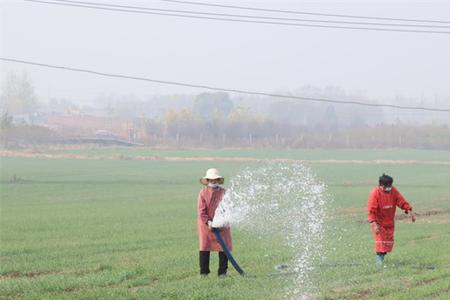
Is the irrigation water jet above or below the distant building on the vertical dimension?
below

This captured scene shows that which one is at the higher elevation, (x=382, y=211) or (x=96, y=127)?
(x=96, y=127)

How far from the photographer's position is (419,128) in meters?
101

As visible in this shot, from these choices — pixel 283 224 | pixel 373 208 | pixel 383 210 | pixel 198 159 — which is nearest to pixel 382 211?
pixel 383 210

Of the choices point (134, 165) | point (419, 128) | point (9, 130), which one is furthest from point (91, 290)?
point (419, 128)

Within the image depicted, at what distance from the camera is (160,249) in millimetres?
17531

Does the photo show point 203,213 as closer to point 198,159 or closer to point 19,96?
point 198,159

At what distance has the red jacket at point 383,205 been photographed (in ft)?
44.7

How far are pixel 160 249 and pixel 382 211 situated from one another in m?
5.58

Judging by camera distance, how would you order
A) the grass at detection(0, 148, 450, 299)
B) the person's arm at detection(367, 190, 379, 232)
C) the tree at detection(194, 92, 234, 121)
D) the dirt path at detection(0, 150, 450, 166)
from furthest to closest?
the tree at detection(194, 92, 234, 121) → the dirt path at detection(0, 150, 450, 166) → the person's arm at detection(367, 190, 379, 232) → the grass at detection(0, 148, 450, 299)

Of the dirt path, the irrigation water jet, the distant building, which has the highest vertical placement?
the distant building

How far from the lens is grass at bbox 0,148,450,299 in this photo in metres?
10.8

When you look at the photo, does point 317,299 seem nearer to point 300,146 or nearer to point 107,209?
point 107,209

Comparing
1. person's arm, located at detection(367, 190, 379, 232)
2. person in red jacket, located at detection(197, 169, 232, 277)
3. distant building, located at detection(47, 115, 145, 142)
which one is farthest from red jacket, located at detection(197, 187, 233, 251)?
distant building, located at detection(47, 115, 145, 142)

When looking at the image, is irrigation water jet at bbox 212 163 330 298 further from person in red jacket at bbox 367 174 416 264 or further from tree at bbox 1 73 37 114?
tree at bbox 1 73 37 114
